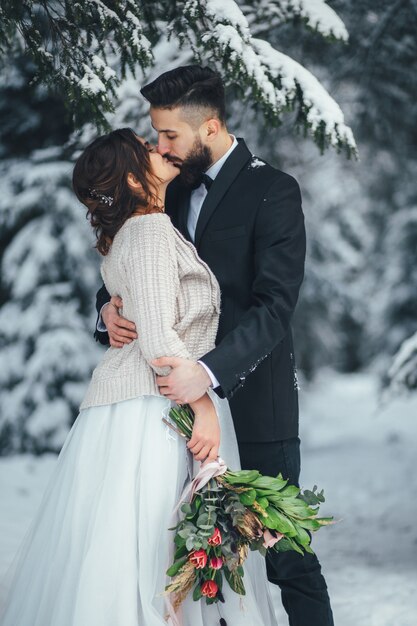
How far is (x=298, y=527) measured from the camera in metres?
2.95

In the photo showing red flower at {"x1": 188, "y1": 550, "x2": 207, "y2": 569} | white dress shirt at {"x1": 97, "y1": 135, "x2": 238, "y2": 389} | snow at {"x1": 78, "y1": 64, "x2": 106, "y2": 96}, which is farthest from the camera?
snow at {"x1": 78, "y1": 64, "x2": 106, "y2": 96}

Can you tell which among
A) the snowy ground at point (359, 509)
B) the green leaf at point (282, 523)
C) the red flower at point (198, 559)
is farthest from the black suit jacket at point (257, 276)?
the snowy ground at point (359, 509)

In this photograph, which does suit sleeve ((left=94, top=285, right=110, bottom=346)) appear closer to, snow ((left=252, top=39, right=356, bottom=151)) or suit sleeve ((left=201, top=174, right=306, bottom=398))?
suit sleeve ((left=201, top=174, right=306, bottom=398))

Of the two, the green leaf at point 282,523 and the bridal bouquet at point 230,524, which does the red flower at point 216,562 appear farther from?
the green leaf at point 282,523

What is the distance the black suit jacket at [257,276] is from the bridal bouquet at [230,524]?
332 millimetres

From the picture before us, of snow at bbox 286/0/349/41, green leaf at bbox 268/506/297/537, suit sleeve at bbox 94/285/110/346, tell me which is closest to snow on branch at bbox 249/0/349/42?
snow at bbox 286/0/349/41

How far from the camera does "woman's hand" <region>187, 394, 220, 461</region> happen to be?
3.01 m

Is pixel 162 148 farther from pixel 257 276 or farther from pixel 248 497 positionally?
pixel 248 497

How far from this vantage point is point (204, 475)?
9.73ft

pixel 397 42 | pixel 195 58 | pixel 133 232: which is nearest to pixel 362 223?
pixel 397 42

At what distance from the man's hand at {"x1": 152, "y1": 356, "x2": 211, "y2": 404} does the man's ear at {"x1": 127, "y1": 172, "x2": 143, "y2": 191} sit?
69cm

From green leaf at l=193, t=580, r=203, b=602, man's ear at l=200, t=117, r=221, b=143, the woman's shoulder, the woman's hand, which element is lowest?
green leaf at l=193, t=580, r=203, b=602

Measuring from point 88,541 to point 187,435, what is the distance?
1.67 ft

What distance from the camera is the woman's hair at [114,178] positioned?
3.13 metres
